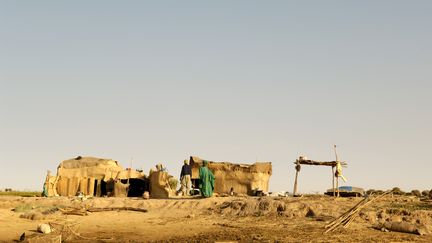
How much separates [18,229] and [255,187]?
54.0 feet

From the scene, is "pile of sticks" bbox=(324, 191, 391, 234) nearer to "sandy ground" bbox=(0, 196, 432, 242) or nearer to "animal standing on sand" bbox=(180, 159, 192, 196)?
"sandy ground" bbox=(0, 196, 432, 242)

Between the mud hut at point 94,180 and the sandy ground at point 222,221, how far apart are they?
228 inches

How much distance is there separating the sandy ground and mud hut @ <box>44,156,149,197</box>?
5780 millimetres

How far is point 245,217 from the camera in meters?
18.4

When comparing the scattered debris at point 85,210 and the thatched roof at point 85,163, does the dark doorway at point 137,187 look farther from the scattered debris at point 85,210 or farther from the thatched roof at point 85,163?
the scattered debris at point 85,210

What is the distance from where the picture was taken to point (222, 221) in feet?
58.1

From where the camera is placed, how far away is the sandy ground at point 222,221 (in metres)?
14.0

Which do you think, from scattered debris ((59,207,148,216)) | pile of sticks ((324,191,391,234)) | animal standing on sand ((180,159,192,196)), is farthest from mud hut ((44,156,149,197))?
pile of sticks ((324,191,391,234))

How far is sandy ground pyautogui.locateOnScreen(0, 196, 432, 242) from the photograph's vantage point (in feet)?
45.9

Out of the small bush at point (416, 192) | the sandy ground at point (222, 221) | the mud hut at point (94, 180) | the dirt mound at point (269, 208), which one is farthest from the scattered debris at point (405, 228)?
the mud hut at point (94, 180)

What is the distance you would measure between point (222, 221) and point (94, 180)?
45.3 ft

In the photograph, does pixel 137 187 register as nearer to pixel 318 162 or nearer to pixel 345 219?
pixel 318 162

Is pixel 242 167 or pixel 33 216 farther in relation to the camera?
pixel 242 167

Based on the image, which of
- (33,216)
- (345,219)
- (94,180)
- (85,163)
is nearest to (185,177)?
(94,180)
